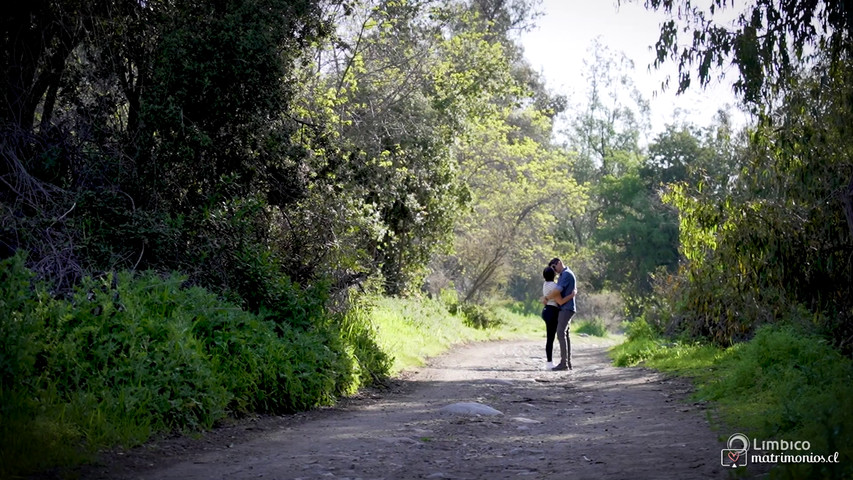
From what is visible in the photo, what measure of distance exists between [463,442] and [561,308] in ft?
29.9

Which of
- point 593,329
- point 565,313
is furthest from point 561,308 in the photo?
point 593,329

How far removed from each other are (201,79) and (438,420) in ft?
20.8

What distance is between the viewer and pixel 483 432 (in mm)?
8812

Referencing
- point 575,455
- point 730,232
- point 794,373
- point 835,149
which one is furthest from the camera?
point 730,232

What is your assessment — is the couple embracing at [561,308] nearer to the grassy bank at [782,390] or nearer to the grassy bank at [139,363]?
the grassy bank at [782,390]

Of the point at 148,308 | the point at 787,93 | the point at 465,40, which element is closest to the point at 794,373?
the point at 787,93

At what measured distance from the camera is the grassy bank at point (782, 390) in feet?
19.0

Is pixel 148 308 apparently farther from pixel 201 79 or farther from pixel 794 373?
pixel 794 373

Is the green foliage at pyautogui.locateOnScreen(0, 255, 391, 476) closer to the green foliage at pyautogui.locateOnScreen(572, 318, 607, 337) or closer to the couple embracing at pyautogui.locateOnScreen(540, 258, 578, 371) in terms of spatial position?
the couple embracing at pyautogui.locateOnScreen(540, 258, 578, 371)

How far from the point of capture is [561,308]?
16938mm

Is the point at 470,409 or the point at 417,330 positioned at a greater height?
the point at 417,330

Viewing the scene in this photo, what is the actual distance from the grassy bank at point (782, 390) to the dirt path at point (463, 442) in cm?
46

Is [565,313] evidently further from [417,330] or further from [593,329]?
[593,329]

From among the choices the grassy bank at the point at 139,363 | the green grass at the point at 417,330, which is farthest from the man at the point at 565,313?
the grassy bank at the point at 139,363
